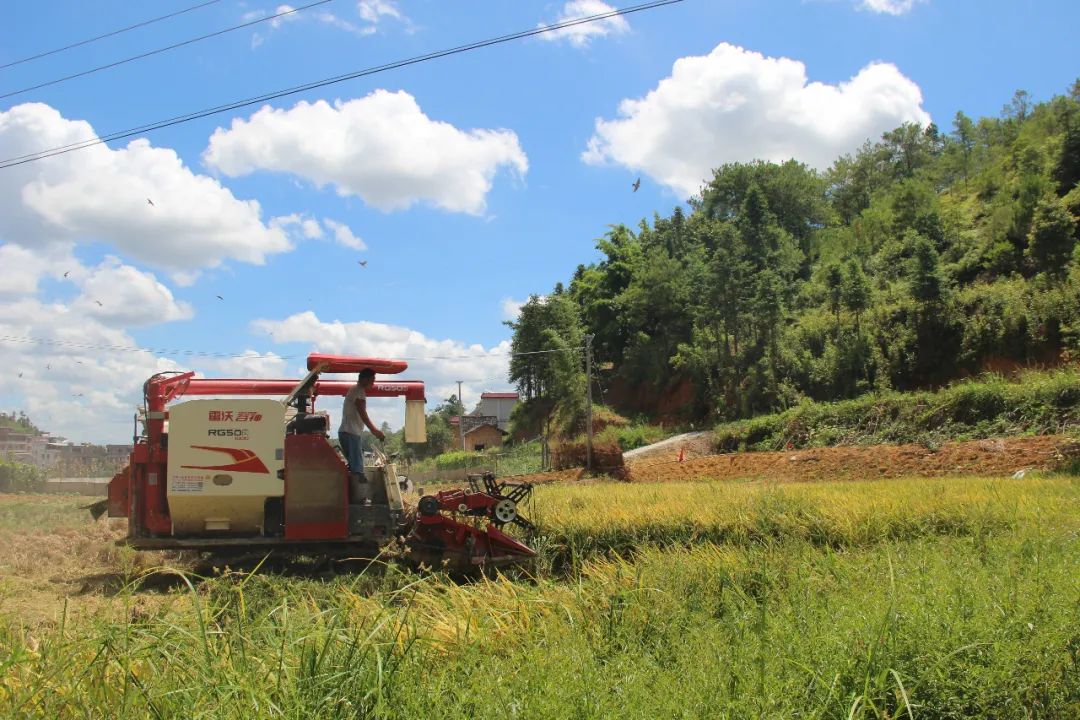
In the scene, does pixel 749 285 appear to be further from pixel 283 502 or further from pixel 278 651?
pixel 278 651

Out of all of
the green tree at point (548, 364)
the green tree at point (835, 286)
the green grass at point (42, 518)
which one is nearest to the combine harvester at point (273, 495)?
the green grass at point (42, 518)

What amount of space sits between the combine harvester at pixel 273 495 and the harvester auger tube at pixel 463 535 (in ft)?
0.04

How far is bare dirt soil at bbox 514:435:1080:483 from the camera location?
17172 mm

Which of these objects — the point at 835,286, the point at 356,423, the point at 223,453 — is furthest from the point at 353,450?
the point at 835,286

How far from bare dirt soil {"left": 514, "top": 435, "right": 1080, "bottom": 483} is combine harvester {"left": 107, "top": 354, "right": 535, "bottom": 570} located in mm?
11779

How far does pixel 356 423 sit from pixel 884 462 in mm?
15136

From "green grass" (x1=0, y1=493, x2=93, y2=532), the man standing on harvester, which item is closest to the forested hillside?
the man standing on harvester

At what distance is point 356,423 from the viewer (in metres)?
9.52

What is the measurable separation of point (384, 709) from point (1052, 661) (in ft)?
10.2

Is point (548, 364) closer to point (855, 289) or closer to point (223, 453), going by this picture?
point (855, 289)

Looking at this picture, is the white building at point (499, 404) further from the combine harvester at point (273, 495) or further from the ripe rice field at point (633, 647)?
the ripe rice field at point (633, 647)

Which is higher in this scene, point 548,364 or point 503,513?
point 548,364

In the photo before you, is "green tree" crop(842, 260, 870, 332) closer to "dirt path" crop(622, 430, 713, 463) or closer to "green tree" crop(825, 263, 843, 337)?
"green tree" crop(825, 263, 843, 337)

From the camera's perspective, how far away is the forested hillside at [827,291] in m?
29.0
